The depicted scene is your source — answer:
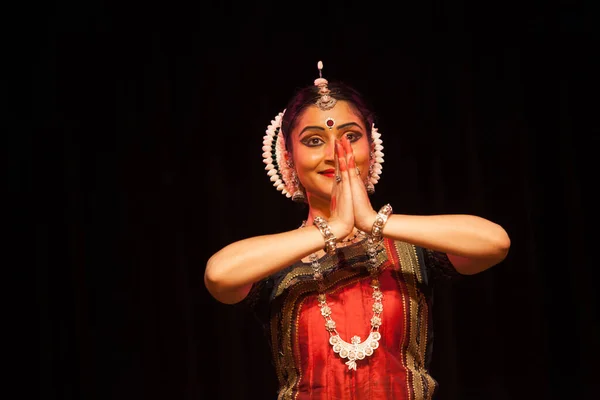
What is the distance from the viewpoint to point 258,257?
5.90 feet

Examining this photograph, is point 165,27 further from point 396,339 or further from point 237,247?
point 396,339

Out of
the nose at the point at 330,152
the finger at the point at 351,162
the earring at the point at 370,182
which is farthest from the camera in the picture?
the earring at the point at 370,182

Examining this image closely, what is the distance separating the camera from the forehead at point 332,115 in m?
2.01

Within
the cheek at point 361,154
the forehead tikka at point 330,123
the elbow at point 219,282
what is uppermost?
the forehead tikka at point 330,123

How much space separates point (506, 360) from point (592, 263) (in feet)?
1.28

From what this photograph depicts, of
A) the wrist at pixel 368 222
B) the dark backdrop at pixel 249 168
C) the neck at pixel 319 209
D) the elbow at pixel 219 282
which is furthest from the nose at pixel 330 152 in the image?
the dark backdrop at pixel 249 168

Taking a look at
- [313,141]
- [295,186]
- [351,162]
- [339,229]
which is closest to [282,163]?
[295,186]

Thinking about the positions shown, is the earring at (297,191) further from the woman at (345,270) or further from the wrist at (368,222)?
the wrist at (368,222)

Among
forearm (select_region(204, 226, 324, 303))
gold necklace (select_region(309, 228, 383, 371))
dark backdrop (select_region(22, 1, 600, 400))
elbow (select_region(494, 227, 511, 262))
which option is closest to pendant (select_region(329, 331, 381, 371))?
gold necklace (select_region(309, 228, 383, 371))

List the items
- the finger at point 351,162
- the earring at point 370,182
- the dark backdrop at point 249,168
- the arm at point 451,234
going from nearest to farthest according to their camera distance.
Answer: the arm at point 451,234
the finger at point 351,162
the earring at point 370,182
the dark backdrop at point 249,168

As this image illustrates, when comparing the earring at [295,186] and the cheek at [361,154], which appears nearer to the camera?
the cheek at [361,154]

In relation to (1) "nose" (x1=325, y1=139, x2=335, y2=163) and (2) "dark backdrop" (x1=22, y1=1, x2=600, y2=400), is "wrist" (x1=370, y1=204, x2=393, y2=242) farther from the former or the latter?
(2) "dark backdrop" (x1=22, y1=1, x2=600, y2=400)

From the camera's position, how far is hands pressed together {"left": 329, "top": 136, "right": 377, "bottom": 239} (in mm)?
1798

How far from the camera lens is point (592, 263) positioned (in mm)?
2516
